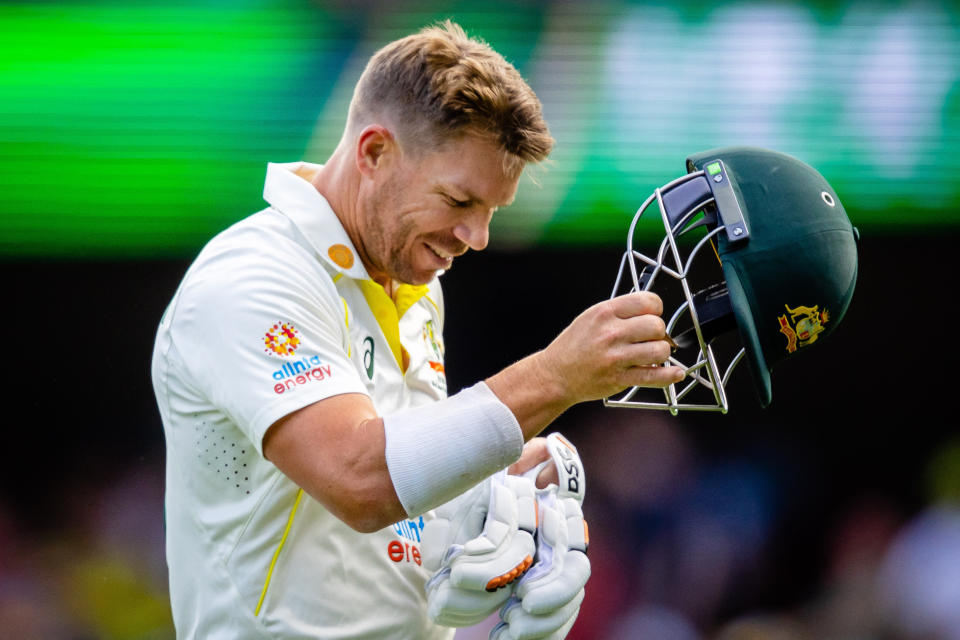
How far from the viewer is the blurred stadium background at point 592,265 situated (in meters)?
2.48

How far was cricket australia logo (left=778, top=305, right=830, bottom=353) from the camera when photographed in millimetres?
1205

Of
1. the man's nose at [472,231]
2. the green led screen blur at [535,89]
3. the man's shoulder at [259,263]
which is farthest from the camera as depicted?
the green led screen blur at [535,89]

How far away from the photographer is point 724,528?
273cm

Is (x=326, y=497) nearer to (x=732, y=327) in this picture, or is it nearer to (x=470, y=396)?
(x=470, y=396)

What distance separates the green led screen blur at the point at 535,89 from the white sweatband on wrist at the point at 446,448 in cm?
136

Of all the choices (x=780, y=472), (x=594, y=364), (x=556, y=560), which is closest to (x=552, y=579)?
(x=556, y=560)

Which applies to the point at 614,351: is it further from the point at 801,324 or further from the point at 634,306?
the point at 801,324

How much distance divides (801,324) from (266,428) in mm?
651

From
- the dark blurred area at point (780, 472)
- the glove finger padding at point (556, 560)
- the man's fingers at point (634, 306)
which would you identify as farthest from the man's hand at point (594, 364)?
the dark blurred area at point (780, 472)

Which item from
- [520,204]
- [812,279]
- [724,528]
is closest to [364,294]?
[812,279]

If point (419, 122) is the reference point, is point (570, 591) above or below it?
below

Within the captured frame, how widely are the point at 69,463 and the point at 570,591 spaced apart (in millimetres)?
1594

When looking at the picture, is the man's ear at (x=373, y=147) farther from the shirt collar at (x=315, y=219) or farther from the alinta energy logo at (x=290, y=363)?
the alinta energy logo at (x=290, y=363)

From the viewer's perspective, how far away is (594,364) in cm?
116
